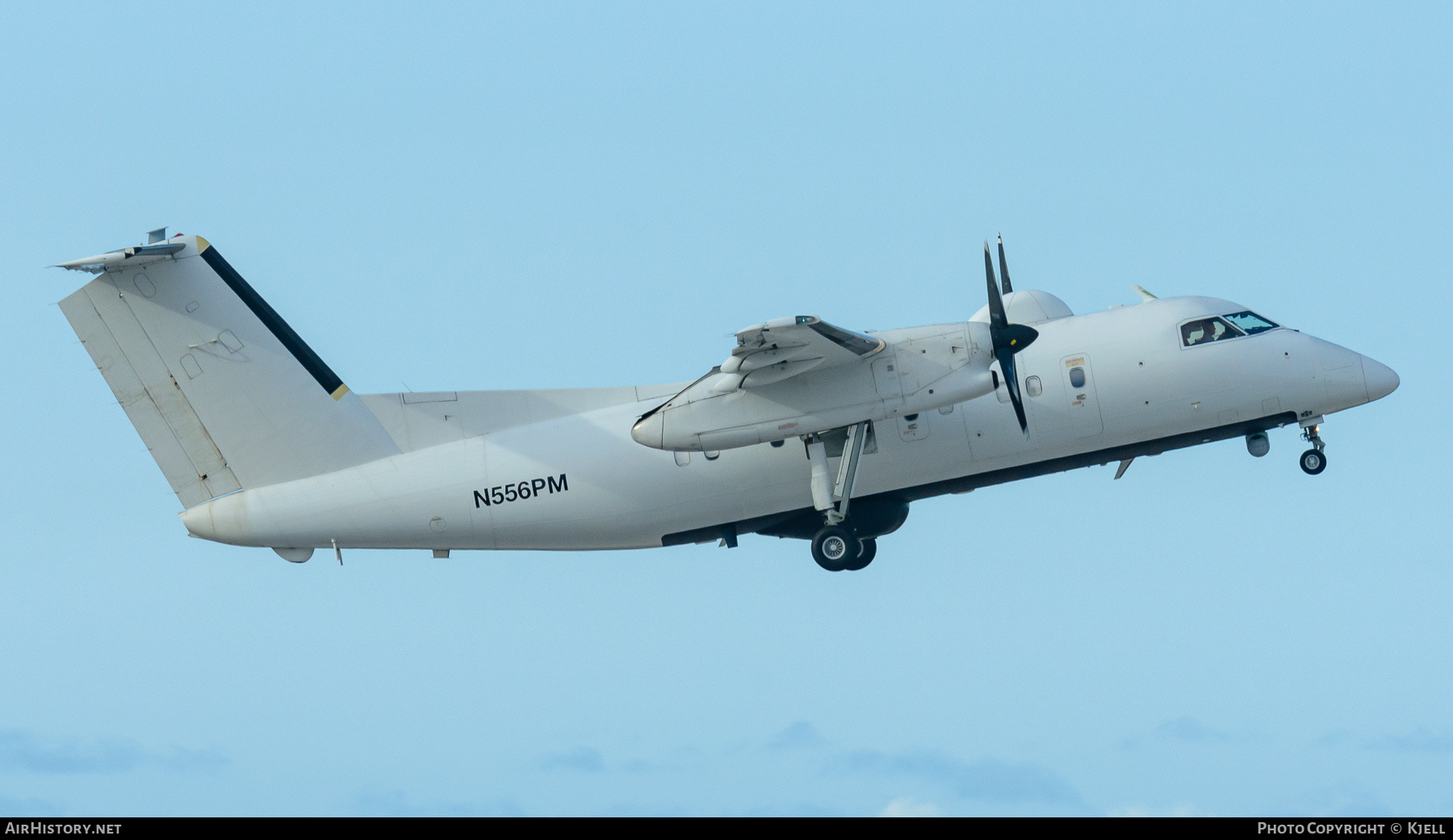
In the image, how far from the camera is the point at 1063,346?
70.4 ft

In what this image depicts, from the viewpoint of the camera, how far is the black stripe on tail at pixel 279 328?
883 inches

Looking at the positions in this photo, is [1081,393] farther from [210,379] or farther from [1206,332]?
[210,379]

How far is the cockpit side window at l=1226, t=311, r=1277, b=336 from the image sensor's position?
2175 cm

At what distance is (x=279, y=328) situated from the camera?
2267 cm

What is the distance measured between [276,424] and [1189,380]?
13.5 m

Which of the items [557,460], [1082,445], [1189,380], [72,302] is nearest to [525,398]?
[557,460]

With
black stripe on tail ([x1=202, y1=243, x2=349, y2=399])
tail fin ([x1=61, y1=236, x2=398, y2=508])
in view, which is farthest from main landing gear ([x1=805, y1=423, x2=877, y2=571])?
black stripe on tail ([x1=202, y1=243, x2=349, y2=399])

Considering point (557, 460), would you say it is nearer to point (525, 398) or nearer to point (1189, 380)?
point (525, 398)

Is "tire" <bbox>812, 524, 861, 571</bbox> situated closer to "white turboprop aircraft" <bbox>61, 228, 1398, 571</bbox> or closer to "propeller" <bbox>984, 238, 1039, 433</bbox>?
"white turboprop aircraft" <bbox>61, 228, 1398, 571</bbox>

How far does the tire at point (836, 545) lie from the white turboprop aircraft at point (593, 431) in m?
0.04

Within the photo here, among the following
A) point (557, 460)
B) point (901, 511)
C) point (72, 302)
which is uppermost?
point (72, 302)

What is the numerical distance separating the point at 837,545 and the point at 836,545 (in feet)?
0.04
